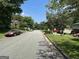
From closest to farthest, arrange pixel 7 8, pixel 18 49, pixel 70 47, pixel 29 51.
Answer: pixel 29 51
pixel 18 49
pixel 70 47
pixel 7 8

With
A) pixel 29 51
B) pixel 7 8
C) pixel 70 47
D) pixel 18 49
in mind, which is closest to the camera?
pixel 29 51

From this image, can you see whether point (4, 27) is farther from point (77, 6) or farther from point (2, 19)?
point (77, 6)

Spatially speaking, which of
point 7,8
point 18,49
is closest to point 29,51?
point 18,49

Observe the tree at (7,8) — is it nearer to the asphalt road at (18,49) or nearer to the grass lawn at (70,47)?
the asphalt road at (18,49)

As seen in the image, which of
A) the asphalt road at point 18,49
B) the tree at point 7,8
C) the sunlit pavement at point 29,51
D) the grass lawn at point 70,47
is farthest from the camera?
Result: the tree at point 7,8

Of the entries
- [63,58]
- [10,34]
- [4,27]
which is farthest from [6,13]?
[63,58]

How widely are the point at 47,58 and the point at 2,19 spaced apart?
4542 centimetres

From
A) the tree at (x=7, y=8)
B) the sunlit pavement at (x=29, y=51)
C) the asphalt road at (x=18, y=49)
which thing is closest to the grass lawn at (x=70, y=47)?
the sunlit pavement at (x=29, y=51)

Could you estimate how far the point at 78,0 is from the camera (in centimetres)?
1622

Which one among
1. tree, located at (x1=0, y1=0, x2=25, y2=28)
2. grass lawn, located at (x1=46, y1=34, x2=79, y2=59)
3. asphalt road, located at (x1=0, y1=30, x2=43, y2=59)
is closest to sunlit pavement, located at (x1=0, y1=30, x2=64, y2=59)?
asphalt road, located at (x1=0, y1=30, x2=43, y2=59)

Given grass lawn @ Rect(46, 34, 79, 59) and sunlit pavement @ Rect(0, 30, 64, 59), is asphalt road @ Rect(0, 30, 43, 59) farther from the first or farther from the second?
grass lawn @ Rect(46, 34, 79, 59)

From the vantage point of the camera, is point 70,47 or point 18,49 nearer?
point 18,49

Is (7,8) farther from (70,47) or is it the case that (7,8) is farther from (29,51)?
(29,51)

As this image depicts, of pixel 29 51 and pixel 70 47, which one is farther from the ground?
pixel 29 51
